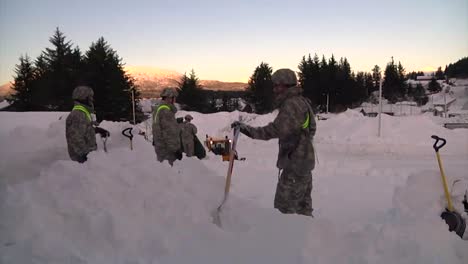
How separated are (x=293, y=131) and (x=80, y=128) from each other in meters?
3.16

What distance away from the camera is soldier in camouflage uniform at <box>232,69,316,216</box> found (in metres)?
4.25

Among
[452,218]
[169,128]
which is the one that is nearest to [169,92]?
[169,128]

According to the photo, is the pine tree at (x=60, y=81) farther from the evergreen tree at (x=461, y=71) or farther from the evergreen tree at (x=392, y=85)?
the evergreen tree at (x=461, y=71)

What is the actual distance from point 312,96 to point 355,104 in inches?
332

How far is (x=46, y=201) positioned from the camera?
11.3ft

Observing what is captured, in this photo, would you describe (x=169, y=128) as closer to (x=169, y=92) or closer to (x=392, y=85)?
(x=169, y=92)

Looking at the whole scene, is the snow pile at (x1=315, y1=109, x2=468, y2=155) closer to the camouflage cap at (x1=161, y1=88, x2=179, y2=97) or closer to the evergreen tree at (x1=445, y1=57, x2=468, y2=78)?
the camouflage cap at (x1=161, y1=88, x2=179, y2=97)

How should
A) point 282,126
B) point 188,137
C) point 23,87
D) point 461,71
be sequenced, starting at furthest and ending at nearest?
point 461,71, point 23,87, point 188,137, point 282,126

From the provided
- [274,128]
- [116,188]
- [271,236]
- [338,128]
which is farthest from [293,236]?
[338,128]

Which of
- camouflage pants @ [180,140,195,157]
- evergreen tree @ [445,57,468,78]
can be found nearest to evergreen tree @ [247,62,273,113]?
camouflage pants @ [180,140,195,157]

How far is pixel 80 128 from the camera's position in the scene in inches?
227

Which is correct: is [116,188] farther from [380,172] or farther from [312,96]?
[312,96]

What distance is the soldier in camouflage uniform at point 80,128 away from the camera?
5766 millimetres

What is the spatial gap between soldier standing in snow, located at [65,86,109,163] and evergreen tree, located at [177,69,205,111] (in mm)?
32194
